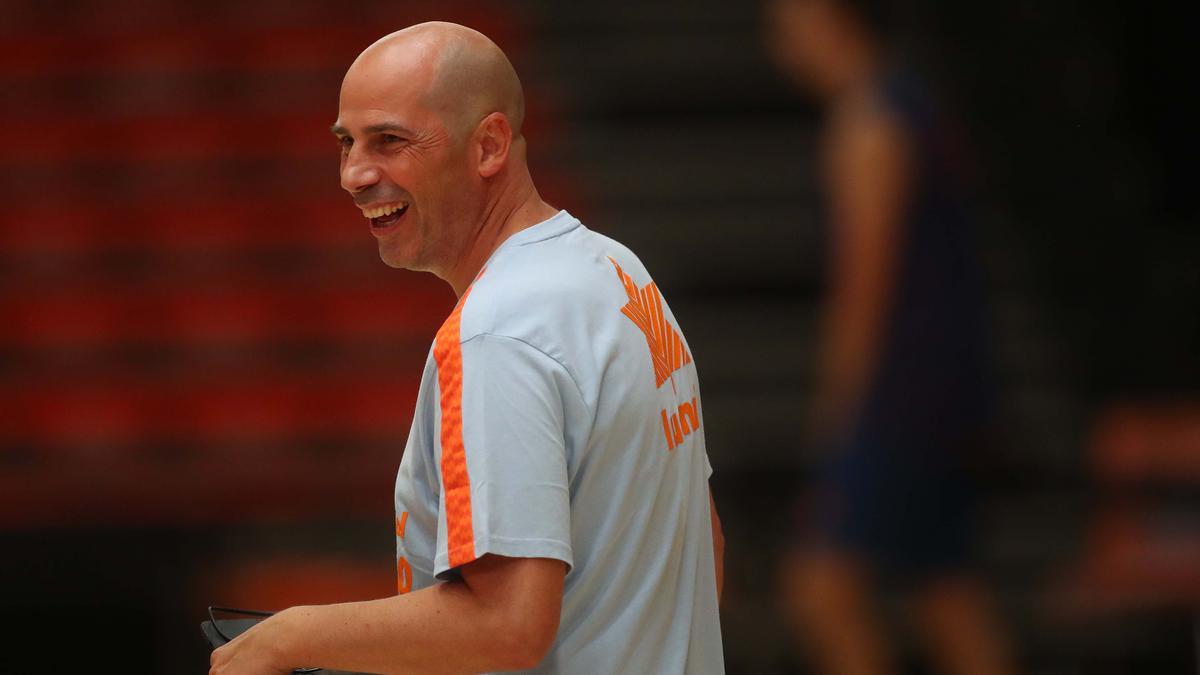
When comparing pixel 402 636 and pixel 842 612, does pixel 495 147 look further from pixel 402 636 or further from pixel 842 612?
pixel 842 612

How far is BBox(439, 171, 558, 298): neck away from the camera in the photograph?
176 centimetres

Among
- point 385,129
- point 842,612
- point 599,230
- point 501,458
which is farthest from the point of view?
point 599,230

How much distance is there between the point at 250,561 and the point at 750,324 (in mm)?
2141

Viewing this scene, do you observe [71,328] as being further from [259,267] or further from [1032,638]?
[1032,638]

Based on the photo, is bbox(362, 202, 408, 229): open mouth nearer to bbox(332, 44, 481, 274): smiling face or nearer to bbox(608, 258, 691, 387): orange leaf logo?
bbox(332, 44, 481, 274): smiling face

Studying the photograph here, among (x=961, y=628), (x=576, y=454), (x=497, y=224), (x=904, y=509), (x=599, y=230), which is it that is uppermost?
(x=599, y=230)

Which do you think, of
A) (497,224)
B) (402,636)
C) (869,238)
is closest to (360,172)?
(497,224)

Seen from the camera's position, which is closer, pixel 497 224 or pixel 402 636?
pixel 402 636

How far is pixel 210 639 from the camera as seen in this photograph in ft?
5.51

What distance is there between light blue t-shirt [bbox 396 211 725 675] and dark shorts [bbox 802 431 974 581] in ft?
7.63

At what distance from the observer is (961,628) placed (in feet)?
13.4

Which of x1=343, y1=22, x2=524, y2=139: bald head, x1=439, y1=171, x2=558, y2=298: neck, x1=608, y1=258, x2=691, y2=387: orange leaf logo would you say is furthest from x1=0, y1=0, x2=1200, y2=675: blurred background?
x1=343, y1=22, x2=524, y2=139: bald head

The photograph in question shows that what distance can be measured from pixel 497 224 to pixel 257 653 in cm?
53

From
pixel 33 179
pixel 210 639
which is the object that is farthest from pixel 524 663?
pixel 33 179
